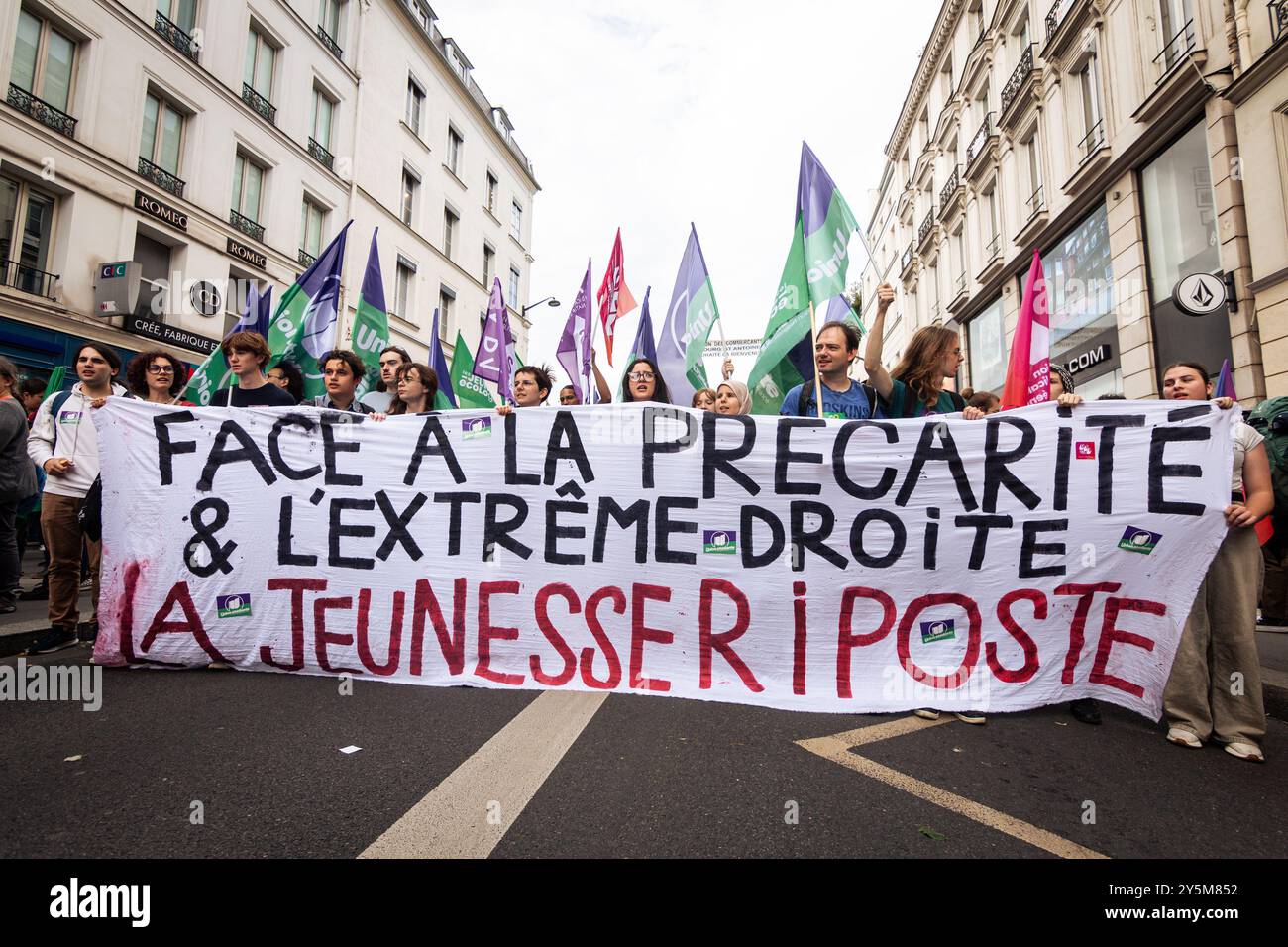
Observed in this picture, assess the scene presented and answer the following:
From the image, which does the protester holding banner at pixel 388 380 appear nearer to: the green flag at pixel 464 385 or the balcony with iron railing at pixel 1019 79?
the green flag at pixel 464 385

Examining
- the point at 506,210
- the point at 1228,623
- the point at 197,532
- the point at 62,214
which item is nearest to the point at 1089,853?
the point at 1228,623

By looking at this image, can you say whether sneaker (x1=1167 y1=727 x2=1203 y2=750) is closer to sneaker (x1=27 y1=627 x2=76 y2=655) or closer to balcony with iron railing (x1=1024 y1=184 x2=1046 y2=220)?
sneaker (x1=27 y1=627 x2=76 y2=655)

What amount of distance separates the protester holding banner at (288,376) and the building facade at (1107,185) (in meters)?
9.07

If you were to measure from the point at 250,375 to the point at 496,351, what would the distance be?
432cm

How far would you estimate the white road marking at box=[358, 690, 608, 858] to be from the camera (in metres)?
1.91

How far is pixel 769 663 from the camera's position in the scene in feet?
10.5

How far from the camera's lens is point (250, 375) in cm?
452

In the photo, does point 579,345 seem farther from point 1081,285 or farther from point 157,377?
point 1081,285

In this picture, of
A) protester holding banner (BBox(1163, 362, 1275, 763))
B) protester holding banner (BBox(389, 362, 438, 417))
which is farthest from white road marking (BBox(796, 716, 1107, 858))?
protester holding banner (BBox(389, 362, 438, 417))

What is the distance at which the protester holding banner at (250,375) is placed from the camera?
14.4 feet

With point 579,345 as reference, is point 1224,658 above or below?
below

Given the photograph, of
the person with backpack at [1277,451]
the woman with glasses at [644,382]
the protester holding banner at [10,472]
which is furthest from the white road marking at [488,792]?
the protester holding banner at [10,472]

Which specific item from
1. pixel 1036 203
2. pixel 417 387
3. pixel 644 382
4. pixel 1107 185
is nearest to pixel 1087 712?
pixel 644 382

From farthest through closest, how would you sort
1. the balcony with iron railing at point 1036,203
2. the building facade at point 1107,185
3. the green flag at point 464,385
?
1. the balcony with iron railing at point 1036,203
2. the green flag at point 464,385
3. the building facade at point 1107,185
